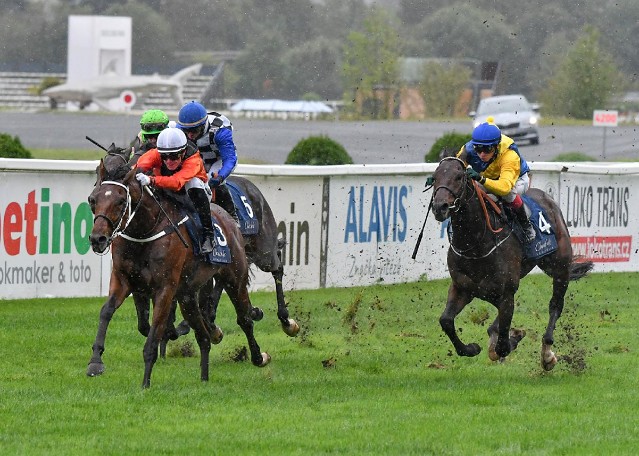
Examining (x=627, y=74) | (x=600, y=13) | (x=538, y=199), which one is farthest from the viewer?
(x=600, y=13)

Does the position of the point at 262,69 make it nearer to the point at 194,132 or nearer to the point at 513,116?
the point at 513,116

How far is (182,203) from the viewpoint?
8.33m

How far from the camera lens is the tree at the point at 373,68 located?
29688mm

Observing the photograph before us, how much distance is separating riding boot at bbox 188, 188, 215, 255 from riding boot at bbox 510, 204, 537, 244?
2361 millimetres

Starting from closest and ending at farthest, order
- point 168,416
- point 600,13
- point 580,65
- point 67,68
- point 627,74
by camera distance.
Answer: point 168,416
point 580,65
point 627,74
point 600,13
point 67,68

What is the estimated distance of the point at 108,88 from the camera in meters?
37.8

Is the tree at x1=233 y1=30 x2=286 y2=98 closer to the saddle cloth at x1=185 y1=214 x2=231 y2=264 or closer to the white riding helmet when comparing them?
the saddle cloth at x1=185 y1=214 x2=231 y2=264

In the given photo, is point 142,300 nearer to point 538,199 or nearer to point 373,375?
point 373,375

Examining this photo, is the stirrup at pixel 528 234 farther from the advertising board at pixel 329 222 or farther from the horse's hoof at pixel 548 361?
the advertising board at pixel 329 222

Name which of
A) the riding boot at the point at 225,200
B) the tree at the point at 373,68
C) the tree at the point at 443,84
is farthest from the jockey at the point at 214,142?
the tree at the point at 443,84

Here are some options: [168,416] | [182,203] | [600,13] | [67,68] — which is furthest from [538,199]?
[67,68]

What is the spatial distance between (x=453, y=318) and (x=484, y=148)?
128 cm

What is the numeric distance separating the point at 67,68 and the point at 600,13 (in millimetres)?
16430

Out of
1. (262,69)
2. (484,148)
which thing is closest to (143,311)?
(484,148)
